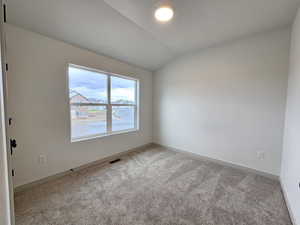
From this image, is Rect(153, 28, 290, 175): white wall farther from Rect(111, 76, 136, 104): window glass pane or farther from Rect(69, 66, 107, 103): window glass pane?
Rect(69, 66, 107, 103): window glass pane

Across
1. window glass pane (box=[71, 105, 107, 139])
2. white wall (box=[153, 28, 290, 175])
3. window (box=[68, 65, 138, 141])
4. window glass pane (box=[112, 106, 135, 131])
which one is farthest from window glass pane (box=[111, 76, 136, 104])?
white wall (box=[153, 28, 290, 175])

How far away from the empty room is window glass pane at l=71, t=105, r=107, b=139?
0.07 ft

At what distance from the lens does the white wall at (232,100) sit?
2.27 m

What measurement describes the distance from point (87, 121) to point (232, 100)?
9.66 ft

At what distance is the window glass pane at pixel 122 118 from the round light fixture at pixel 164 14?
2009 millimetres

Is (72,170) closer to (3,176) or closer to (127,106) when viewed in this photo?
(127,106)

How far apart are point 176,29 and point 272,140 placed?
2.53 metres

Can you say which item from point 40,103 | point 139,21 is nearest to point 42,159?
point 40,103

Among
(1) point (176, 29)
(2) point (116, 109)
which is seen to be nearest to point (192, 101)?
(1) point (176, 29)

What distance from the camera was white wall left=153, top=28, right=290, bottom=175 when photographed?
7.43 feet

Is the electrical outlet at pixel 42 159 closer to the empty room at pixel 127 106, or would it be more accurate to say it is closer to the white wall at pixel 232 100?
the empty room at pixel 127 106

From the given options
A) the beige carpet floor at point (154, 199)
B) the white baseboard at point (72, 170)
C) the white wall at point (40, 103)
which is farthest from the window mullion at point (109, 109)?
the beige carpet floor at point (154, 199)

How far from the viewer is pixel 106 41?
7.86 feet

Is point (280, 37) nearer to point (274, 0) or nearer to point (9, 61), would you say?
point (274, 0)
